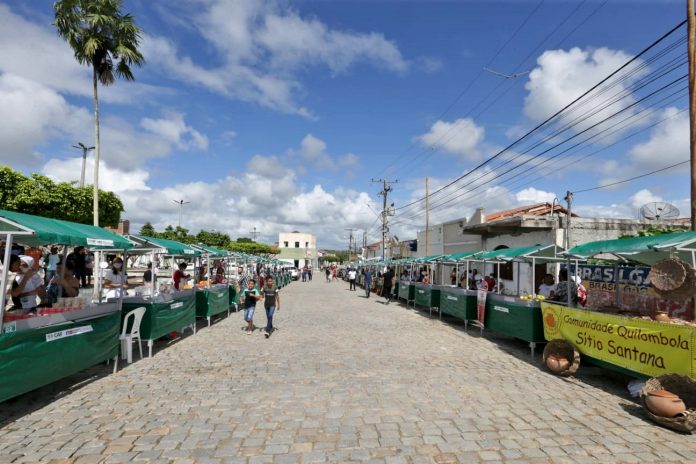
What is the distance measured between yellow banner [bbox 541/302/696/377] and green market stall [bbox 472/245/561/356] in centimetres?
71

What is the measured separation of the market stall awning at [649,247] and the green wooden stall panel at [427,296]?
873 centimetres

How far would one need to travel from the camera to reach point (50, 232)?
6.10 metres

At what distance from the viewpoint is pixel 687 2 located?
380 inches

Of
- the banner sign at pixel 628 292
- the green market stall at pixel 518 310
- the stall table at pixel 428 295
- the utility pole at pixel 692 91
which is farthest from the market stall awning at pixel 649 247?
the stall table at pixel 428 295

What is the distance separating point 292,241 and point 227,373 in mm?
120180

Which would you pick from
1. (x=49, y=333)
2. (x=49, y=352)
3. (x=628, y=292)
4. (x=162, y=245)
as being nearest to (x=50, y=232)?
(x=49, y=333)

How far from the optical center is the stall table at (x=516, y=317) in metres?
9.59

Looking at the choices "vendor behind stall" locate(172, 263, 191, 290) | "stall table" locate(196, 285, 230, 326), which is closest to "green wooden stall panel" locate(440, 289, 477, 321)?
"stall table" locate(196, 285, 230, 326)

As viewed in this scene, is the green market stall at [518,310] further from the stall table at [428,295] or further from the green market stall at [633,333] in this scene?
the stall table at [428,295]

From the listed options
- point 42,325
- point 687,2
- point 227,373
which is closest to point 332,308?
point 227,373

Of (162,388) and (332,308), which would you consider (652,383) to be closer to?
(162,388)

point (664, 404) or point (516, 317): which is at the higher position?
point (516, 317)

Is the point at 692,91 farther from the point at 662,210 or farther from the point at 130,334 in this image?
the point at 130,334

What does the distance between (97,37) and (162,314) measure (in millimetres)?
15218
